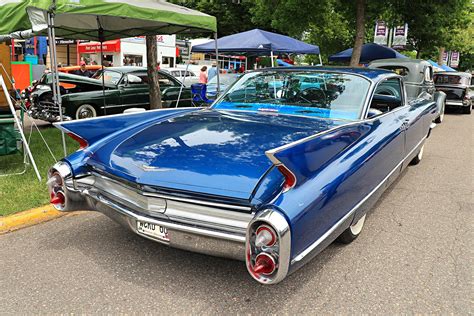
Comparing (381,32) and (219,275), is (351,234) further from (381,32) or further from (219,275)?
(381,32)

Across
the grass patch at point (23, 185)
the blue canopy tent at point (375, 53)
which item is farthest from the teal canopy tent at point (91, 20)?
the blue canopy tent at point (375, 53)

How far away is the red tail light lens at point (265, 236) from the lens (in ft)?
7.17

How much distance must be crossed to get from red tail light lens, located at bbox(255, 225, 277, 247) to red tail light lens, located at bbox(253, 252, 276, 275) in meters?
0.06

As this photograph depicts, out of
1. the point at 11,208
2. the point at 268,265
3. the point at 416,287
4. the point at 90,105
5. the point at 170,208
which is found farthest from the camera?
the point at 90,105

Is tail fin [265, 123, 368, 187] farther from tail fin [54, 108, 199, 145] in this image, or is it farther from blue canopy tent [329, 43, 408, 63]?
blue canopy tent [329, 43, 408, 63]

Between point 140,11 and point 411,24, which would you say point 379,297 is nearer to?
point 140,11

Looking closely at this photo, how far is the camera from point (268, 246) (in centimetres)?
221

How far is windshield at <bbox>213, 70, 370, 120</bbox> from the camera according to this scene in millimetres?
3803

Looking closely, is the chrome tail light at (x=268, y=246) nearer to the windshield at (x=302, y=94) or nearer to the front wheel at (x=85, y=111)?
the windshield at (x=302, y=94)

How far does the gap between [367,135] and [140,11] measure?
367 cm

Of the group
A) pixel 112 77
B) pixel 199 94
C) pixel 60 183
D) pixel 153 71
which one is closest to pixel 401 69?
pixel 199 94

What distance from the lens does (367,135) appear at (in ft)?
11.0

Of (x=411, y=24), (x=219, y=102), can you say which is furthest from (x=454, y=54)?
(x=219, y=102)

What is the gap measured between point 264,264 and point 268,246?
4.2 inches
